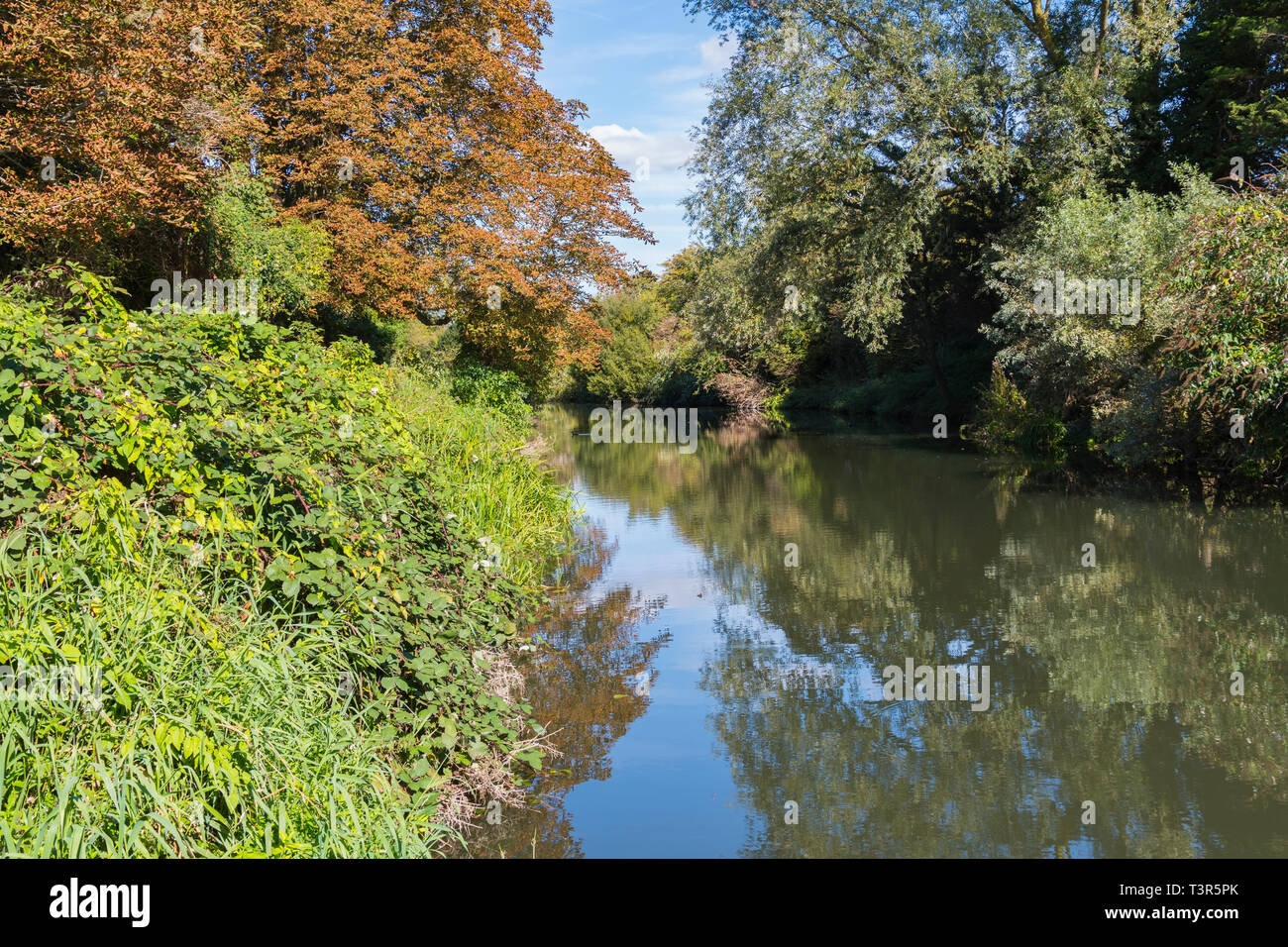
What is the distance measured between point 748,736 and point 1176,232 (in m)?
12.5

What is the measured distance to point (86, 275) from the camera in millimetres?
5086

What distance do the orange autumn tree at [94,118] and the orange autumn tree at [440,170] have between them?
5.51 meters

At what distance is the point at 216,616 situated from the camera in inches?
163

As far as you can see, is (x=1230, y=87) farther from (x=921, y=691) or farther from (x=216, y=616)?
(x=216, y=616)

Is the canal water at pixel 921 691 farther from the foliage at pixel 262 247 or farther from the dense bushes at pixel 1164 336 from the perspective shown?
the foliage at pixel 262 247

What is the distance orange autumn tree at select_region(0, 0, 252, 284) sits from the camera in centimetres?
856

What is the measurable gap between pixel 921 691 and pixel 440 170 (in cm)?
1491

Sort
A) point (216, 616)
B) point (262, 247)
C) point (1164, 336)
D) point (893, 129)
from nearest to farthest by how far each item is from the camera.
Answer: point (216, 616) < point (262, 247) < point (1164, 336) < point (893, 129)

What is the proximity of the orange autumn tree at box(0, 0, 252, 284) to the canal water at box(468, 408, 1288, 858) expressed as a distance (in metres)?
5.90

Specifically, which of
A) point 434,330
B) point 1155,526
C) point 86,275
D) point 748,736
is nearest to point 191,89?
point 86,275

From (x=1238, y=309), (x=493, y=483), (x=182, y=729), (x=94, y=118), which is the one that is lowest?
(x=182, y=729)

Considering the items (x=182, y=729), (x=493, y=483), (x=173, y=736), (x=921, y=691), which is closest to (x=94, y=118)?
(x=493, y=483)

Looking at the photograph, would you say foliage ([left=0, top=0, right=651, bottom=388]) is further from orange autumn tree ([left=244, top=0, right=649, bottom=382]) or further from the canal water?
the canal water
